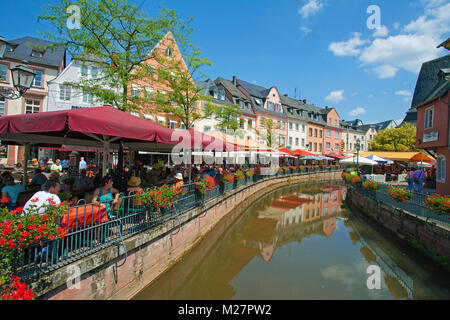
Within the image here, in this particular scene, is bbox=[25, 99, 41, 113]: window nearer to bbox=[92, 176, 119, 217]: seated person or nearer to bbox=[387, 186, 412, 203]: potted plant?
bbox=[92, 176, 119, 217]: seated person

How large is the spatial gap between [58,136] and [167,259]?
463 cm

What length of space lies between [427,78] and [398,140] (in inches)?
1131

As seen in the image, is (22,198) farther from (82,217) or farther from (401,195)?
(401,195)

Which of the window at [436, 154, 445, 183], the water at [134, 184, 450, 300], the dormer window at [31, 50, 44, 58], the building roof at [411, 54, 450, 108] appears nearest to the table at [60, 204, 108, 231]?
the water at [134, 184, 450, 300]

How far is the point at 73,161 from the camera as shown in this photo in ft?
65.4

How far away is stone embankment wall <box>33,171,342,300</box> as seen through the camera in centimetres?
371

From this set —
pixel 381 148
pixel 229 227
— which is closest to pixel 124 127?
pixel 229 227

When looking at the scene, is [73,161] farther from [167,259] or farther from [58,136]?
[167,259]

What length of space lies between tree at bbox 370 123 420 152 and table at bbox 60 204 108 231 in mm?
44879

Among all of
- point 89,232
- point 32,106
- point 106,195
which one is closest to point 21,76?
point 106,195

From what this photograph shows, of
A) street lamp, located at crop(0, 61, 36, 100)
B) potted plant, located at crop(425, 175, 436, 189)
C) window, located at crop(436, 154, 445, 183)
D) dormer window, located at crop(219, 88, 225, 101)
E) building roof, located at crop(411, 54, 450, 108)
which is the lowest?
potted plant, located at crop(425, 175, 436, 189)

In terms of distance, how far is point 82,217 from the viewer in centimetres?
432

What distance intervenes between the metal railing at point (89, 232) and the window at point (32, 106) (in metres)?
22.8

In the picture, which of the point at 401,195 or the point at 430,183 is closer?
the point at 401,195
